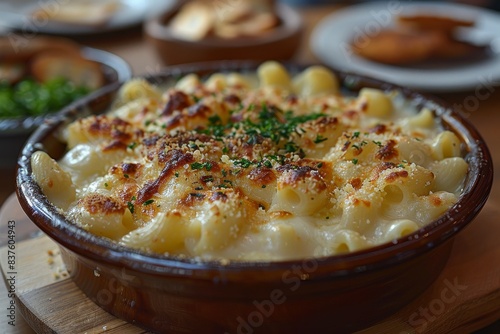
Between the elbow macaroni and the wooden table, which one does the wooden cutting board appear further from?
the elbow macaroni

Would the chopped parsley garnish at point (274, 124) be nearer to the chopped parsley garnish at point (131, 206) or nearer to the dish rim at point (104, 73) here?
the chopped parsley garnish at point (131, 206)

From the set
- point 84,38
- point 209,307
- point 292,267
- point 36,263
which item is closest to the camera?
point 292,267

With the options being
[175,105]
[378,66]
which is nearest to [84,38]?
[378,66]

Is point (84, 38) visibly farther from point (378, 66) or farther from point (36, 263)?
point (36, 263)

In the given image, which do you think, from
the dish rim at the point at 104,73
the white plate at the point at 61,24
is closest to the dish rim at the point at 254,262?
the dish rim at the point at 104,73

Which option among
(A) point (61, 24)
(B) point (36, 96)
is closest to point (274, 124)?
(B) point (36, 96)

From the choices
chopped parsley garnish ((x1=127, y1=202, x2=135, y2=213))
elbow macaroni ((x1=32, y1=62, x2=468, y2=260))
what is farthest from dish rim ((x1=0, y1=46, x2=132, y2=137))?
chopped parsley garnish ((x1=127, y1=202, x2=135, y2=213))

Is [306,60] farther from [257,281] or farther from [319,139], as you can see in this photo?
[257,281]
